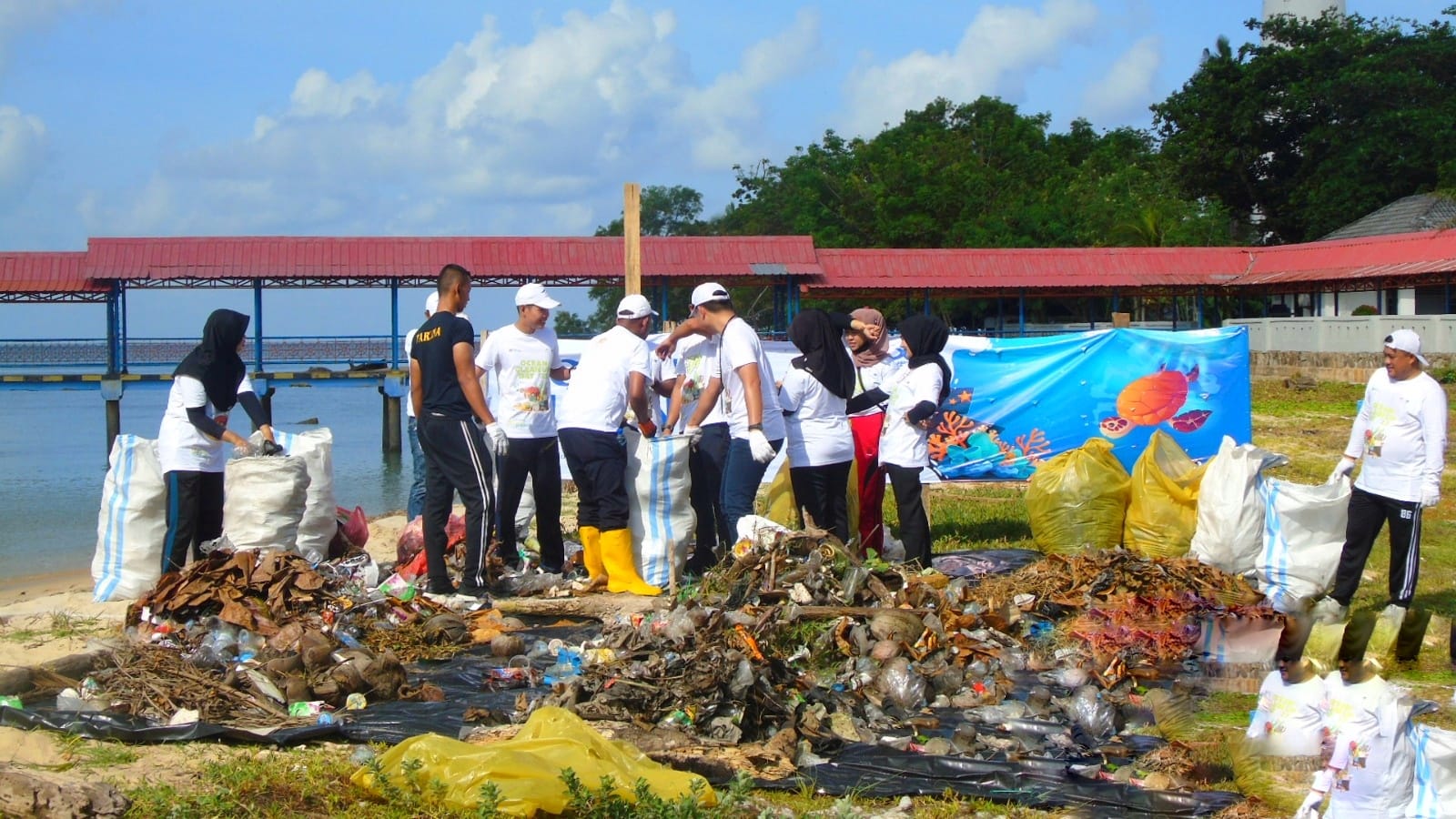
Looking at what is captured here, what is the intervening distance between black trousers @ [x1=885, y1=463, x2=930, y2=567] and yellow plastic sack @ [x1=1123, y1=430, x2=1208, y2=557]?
1.27 metres

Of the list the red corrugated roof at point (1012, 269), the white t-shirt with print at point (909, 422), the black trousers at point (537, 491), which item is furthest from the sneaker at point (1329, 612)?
the red corrugated roof at point (1012, 269)

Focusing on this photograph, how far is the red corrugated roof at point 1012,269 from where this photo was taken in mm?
29969

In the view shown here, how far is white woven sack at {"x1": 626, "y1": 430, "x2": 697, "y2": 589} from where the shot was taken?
7.10 meters

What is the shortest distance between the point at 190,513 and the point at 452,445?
4.33 ft

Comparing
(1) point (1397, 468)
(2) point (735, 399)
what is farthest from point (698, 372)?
(1) point (1397, 468)

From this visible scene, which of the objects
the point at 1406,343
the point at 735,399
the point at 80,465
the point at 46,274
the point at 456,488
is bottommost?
the point at 80,465

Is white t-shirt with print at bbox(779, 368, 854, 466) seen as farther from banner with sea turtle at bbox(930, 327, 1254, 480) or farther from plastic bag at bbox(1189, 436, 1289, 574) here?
banner with sea turtle at bbox(930, 327, 1254, 480)

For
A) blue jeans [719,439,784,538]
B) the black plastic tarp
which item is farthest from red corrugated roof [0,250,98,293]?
the black plastic tarp

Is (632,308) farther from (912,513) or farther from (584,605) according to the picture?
(912,513)

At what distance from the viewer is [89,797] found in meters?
3.56

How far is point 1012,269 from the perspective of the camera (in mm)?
30672

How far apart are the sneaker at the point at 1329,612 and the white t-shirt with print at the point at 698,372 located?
305 centimetres

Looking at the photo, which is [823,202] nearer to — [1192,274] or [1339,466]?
[1192,274]

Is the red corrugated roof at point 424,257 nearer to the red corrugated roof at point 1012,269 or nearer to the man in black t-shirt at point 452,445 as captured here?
the red corrugated roof at point 1012,269
